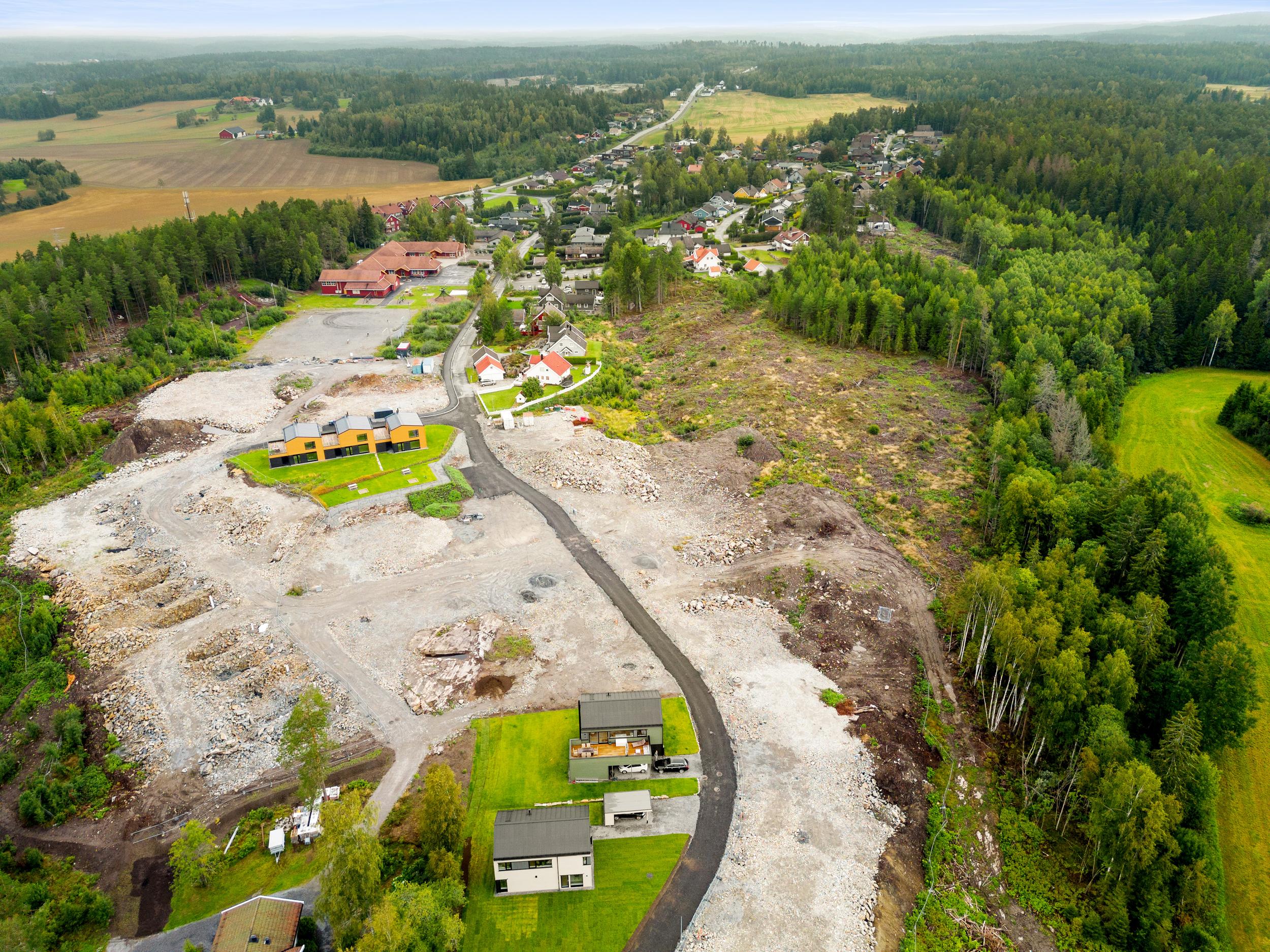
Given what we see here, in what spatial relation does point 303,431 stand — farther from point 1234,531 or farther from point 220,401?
point 1234,531

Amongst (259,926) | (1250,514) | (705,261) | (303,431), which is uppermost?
(303,431)

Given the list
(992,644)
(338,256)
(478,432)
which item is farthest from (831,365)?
(338,256)

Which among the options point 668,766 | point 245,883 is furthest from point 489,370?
point 245,883

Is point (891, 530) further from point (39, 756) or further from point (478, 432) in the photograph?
point (39, 756)

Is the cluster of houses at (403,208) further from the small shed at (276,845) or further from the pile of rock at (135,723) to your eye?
the small shed at (276,845)

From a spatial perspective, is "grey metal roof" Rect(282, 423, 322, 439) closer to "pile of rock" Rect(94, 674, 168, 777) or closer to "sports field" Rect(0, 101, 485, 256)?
"pile of rock" Rect(94, 674, 168, 777)
